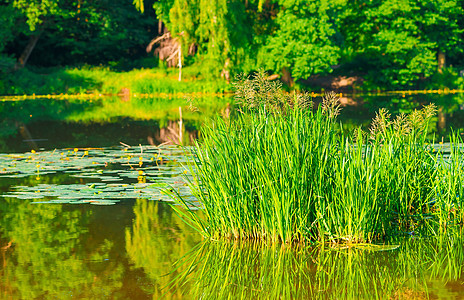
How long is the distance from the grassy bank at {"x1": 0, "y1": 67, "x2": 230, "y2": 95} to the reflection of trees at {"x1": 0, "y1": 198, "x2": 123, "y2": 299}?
29.2m

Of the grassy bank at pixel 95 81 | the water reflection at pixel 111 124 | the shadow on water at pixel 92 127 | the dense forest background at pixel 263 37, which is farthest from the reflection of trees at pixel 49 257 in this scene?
the grassy bank at pixel 95 81

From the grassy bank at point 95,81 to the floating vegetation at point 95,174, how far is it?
23818 mm

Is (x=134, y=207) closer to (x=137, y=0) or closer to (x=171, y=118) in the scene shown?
(x=171, y=118)

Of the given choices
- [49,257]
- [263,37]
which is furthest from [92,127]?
[263,37]

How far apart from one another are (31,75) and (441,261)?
37074 millimetres

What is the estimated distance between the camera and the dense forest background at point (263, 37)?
33.4 meters

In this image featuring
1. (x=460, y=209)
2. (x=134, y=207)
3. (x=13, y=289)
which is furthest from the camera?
(x=134, y=207)

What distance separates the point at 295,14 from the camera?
3512 cm

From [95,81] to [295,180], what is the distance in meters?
34.7

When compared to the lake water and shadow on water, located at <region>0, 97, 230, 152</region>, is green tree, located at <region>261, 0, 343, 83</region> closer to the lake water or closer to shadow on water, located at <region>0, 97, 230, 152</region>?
shadow on water, located at <region>0, 97, 230, 152</region>

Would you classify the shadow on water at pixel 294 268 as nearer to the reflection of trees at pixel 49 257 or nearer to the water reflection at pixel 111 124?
the reflection of trees at pixel 49 257

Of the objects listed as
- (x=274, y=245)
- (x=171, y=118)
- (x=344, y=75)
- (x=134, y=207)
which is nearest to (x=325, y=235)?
(x=274, y=245)

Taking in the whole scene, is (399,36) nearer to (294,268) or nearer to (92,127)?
(92,127)

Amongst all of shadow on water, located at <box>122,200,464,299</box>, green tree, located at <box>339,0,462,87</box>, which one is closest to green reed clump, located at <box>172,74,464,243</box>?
shadow on water, located at <box>122,200,464,299</box>
